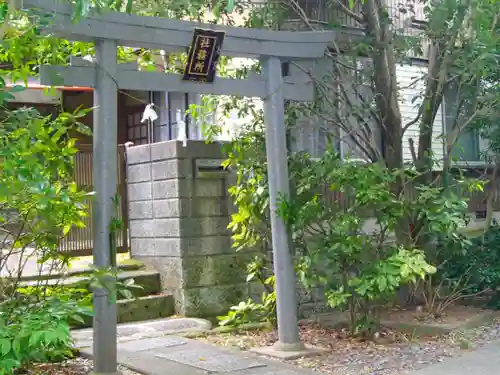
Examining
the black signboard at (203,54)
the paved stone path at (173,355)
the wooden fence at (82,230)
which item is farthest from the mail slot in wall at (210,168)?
the black signboard at (203,54)

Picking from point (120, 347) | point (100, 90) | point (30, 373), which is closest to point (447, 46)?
point (100, 90)

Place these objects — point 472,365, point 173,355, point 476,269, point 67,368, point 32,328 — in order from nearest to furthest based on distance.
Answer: point 32,328 → point 67,368 → point 472,365 → point 173,355 → point 476,269

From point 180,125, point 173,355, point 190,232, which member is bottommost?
point 173,355

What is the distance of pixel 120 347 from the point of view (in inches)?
299

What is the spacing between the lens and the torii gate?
20.6 feet

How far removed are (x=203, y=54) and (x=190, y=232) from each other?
305cm

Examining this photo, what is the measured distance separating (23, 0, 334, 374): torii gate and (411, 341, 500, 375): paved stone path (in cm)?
156

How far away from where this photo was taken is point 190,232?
935 cm

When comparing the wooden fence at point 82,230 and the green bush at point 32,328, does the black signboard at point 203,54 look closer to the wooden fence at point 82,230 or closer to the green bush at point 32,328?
the green bush at point 32,328

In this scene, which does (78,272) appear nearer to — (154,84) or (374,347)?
(154,84)

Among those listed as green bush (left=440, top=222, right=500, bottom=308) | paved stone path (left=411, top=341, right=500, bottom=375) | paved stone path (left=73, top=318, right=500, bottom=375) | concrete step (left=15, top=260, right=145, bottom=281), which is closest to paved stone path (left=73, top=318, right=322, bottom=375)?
paved stone path (left=73, top=318, right=500, bottom=375)

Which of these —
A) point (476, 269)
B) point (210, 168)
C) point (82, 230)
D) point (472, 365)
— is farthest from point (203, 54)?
point (476, 269)

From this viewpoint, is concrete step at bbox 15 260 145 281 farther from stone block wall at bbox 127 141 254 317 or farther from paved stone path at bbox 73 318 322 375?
paved stone path at bbox 73 318 322 375

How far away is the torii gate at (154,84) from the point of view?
247 inches
